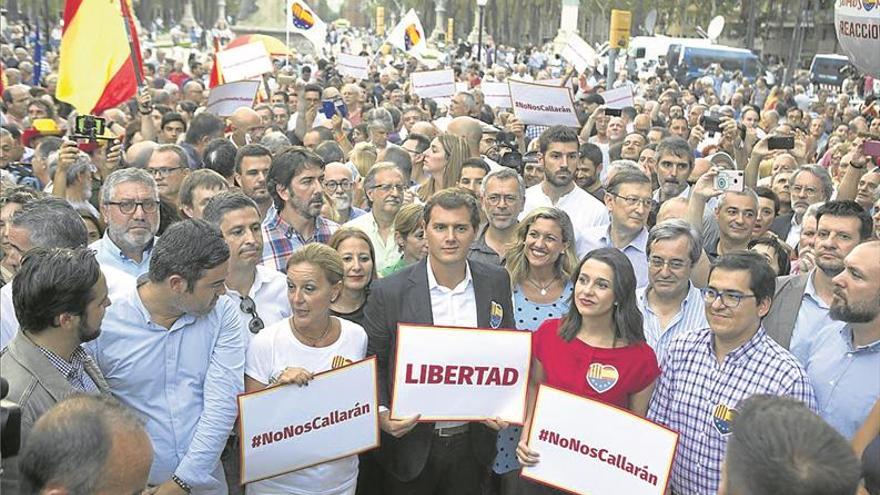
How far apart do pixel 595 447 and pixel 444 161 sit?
4.16 metres

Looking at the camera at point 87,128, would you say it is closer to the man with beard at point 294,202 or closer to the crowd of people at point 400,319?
the crowd of people at point 400,319

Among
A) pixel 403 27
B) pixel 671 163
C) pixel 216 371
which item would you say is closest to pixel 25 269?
pixel 216 371

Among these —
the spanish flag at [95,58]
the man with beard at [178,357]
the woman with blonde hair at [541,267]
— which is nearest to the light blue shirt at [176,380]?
the man with beard at [178,357]

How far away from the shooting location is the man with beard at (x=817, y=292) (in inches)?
182

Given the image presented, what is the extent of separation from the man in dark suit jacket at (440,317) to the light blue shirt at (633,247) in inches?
58.0

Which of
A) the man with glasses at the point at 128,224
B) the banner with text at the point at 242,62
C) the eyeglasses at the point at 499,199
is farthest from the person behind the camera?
the banner with text at the point at 242,62

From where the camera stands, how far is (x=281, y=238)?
591 centimetres

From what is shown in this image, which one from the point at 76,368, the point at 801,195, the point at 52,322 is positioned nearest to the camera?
the point at 52,322

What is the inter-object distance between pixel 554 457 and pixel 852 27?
5.59 meters

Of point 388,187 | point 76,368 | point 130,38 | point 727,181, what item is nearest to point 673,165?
point 727,181

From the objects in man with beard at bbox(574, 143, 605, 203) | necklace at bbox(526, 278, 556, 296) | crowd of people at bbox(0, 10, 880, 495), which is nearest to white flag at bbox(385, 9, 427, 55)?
man with beard at bbox(574, 143, 605, 203)

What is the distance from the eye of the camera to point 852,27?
26.6 ft

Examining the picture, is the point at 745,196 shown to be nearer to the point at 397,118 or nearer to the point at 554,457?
the point at 554,457

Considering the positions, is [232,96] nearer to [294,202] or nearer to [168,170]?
[168,170]
